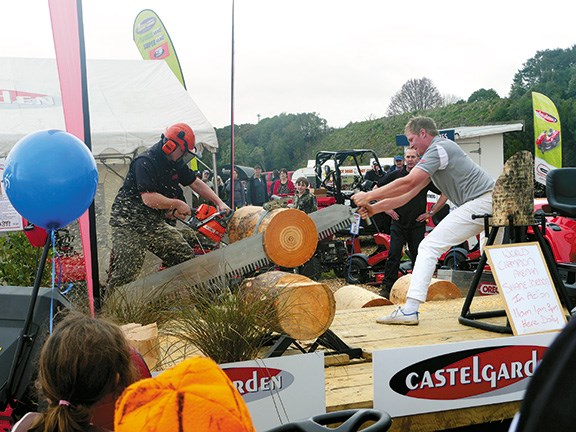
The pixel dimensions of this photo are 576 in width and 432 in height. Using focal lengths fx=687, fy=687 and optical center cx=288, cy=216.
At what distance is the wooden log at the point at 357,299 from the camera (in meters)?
6.51

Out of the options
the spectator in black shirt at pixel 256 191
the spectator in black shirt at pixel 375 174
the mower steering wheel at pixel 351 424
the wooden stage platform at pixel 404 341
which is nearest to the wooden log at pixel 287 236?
the wooden stage platform at pixel 404 341

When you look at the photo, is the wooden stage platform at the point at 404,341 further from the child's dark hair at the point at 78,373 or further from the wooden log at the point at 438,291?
the child's dark hair at the point at 78,373

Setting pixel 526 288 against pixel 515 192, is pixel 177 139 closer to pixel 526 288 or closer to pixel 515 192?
pixel 515 192

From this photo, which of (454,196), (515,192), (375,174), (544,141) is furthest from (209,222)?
(544,141)

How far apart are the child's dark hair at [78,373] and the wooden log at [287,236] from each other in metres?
3.12

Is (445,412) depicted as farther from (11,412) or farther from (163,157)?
(163,157)

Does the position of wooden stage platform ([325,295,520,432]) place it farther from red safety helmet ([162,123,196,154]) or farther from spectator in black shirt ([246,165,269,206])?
spectator in black shirt ([246,165,269,206])

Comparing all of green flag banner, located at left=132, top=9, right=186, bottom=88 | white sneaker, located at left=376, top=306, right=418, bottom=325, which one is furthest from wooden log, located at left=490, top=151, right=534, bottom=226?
green flag banner, located at left=132, top=9, right=186, bottom=88

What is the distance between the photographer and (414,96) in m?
50.7

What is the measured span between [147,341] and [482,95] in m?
42.8

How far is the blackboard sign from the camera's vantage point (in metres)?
4.56

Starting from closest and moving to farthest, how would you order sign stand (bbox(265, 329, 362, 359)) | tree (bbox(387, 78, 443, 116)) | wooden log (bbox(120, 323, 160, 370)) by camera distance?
wooden log (bbox(120, 323, 160, 370)), sign stand (bbox(265, 329, 362, 359)), tree (bbox(387, 78, 443, 116))

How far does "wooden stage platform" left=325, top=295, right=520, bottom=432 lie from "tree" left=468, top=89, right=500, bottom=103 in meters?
38.7

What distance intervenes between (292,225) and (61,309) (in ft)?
7.09
